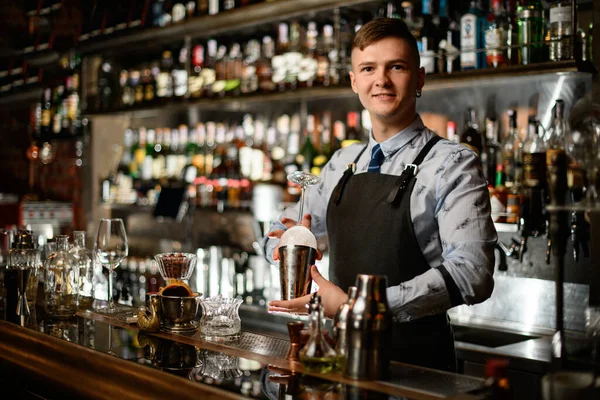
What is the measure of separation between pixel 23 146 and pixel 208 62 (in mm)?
2973

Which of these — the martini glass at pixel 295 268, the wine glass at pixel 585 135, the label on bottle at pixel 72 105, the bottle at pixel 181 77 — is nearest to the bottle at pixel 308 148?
the bottle at pixel 181 77

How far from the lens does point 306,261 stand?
1.64 meters

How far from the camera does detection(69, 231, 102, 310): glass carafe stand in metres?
2.21

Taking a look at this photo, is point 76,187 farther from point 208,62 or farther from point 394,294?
point 394,294

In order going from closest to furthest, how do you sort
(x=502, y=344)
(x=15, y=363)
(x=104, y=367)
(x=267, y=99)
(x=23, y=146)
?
(x=104, y=367) → (x=15, y=363) → (x=502, y=344) → (x=267, y=99) → (x=23, y=146)

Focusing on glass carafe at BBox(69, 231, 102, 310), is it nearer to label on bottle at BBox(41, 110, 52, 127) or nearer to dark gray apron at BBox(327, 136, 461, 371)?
dark gray apron at BBox(327, 136, 461, 371)

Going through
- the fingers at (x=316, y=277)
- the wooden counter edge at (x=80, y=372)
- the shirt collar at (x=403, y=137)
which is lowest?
the wooden counter edge at (x=80, y=372)

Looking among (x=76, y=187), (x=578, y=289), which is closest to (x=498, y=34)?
(x=578, y=289)

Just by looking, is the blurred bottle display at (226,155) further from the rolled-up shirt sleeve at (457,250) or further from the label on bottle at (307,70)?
the rolled-up shirt sleeve at (457,250)

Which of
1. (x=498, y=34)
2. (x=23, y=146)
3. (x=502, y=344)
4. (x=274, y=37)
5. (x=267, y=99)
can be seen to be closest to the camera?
(x=502, y=344)

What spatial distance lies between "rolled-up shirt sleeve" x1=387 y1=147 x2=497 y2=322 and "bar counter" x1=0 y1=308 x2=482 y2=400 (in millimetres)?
196

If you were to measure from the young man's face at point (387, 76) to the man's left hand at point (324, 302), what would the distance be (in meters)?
0.61

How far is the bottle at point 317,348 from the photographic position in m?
1.42

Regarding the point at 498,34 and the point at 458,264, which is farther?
the point at 498,34
